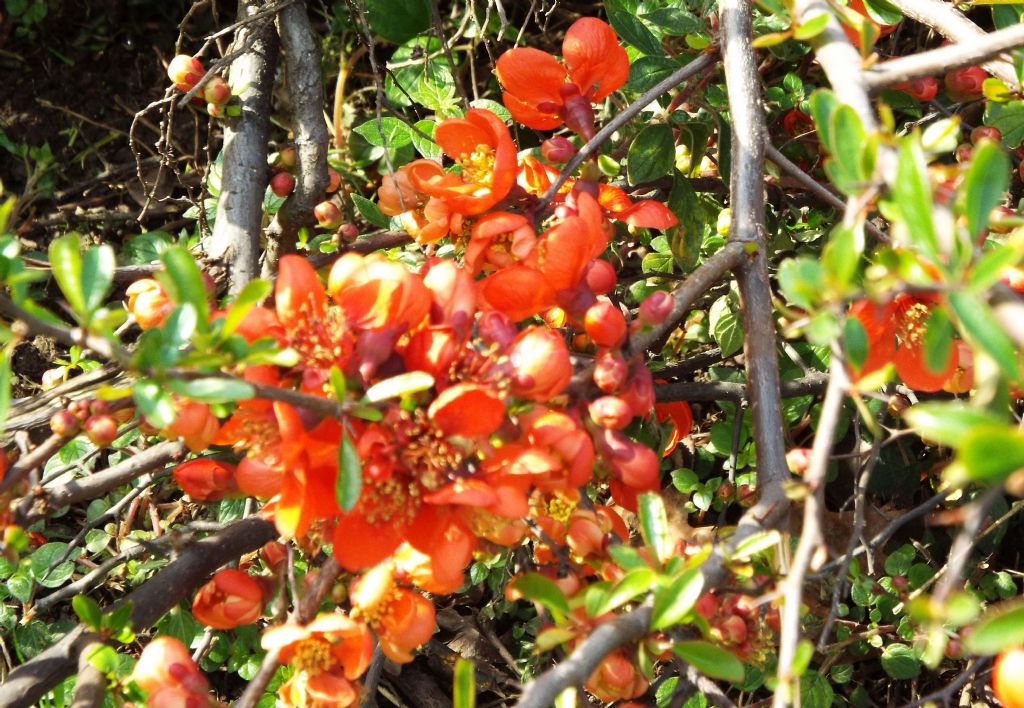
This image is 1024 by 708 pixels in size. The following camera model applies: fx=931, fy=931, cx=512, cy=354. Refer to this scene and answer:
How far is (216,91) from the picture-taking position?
1.68 meters

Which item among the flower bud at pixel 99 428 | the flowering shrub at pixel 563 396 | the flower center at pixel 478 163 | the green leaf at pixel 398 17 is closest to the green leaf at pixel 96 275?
the flowering shrub at pixel 563 396

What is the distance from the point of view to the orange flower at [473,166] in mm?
1263

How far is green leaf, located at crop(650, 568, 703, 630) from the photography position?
94 centimetres

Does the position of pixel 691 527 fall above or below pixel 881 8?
below

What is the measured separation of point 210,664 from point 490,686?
0.56 meters

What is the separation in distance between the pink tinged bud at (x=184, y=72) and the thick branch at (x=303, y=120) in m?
0.17

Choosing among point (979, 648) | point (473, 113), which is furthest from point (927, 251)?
point (473, 113)

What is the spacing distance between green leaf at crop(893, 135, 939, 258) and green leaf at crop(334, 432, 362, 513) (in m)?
0.53

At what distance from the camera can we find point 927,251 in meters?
0.75

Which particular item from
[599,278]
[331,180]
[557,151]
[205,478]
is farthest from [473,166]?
[205,478]

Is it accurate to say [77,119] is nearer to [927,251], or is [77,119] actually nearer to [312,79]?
[312,79]

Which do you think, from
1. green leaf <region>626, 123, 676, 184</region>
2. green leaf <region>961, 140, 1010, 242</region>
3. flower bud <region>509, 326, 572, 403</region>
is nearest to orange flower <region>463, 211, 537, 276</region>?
flower bud <region>509, 326, 572, 403</region>

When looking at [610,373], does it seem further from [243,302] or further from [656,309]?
[243,302]

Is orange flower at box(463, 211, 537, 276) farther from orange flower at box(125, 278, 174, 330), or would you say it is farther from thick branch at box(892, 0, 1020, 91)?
thick branch at box(892, 0, 1020, 91)
